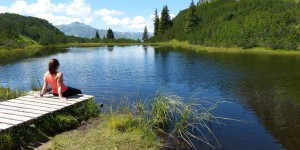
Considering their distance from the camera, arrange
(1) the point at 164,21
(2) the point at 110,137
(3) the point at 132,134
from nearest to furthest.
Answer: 1. (2) the point at 110,137
2. (3) the point at 132,134
3. (1) the point at 164,21

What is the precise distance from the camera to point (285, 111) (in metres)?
19.7

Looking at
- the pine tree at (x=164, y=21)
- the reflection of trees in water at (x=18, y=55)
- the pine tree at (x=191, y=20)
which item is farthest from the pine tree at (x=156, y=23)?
the reflection of trees in water at (x=18, y=55)

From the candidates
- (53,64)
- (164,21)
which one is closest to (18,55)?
(53,64)

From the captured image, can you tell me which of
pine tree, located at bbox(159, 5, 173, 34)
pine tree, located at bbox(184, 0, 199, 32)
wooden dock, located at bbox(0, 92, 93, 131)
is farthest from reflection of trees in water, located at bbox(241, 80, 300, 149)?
pine tree, located at bbox(159, 5, 173, 34)

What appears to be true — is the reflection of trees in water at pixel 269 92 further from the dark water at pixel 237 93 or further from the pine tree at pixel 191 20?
the pine tree at pixel 191 20

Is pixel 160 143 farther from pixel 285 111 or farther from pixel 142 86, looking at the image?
pixel 142 86

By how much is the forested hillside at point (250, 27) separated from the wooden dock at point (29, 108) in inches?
2839

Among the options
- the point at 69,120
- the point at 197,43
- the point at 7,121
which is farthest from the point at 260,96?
the point at 197,43

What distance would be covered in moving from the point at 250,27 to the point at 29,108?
97.4 meters

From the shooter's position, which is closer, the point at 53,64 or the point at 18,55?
the point at 53,64

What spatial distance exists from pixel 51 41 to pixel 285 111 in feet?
Result: 525

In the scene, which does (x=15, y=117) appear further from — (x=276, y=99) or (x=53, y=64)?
(x=276, y=99)

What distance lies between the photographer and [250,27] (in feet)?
332

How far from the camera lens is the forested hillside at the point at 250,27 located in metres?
85.3
